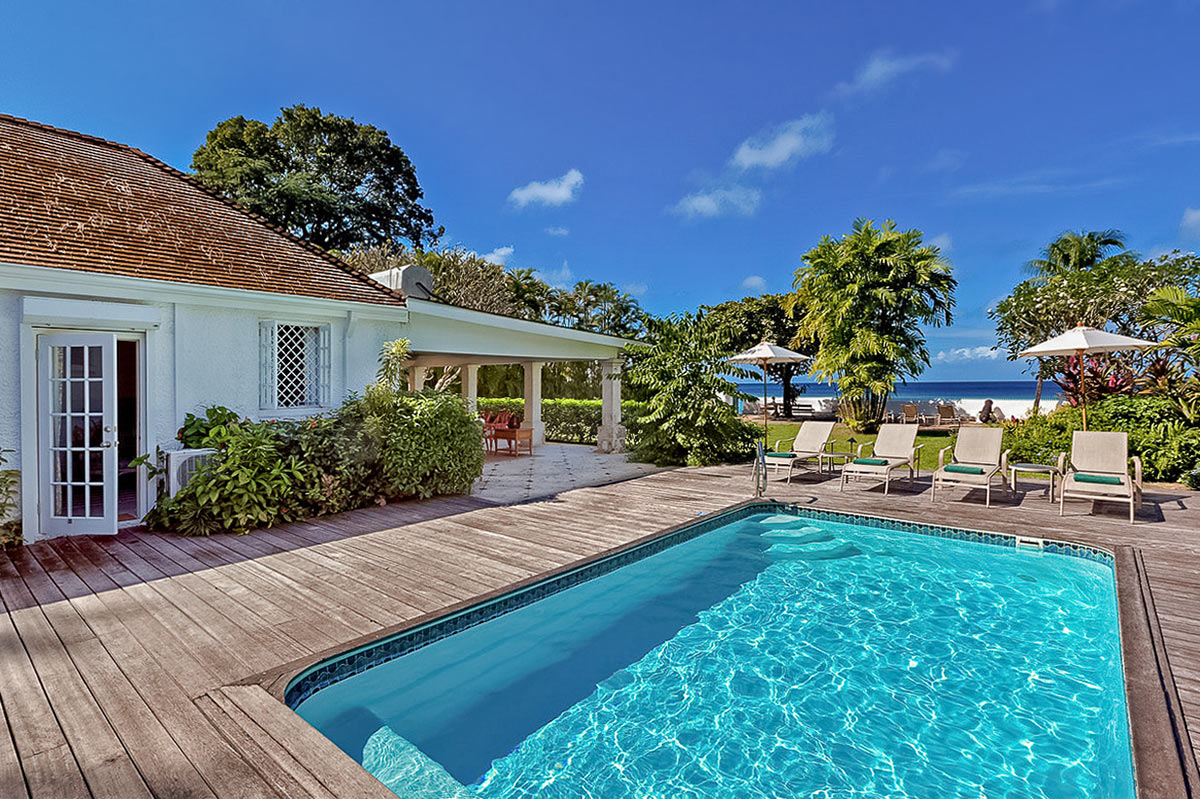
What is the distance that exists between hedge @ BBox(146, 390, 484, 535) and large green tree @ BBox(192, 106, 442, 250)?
26.4m

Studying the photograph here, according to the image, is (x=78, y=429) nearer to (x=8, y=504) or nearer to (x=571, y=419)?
(x=8, y=504)

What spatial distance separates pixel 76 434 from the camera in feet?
23.1

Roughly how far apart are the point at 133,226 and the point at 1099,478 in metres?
15.4

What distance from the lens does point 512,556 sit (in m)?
6.38

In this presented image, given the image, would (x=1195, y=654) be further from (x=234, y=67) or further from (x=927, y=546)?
(x=234, y=67)

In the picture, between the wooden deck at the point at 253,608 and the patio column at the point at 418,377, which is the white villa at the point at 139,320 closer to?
the wooden deck at the point at 253,608

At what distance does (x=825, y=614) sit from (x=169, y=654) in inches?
223

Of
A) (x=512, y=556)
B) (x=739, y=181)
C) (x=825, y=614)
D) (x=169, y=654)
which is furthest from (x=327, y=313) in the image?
(x=739, y=181)

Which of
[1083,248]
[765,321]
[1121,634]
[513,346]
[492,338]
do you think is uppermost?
[1083,248]

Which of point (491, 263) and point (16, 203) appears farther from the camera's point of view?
point (491, 263)

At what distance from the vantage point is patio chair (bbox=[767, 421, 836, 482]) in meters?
11.5

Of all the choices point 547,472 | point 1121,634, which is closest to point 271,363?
point 547,472

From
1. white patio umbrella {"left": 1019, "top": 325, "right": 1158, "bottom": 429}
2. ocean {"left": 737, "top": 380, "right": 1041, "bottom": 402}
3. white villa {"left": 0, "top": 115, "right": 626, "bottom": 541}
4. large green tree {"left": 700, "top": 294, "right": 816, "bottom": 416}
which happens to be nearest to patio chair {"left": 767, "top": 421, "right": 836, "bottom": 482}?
white patio umbrella {"left": 1019, "top": 325, "right": 1158, "bottom": 429}

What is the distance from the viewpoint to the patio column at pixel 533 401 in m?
19.1
